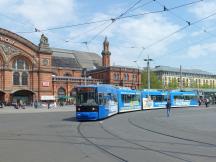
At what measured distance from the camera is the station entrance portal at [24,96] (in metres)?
81.9

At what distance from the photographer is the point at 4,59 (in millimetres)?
78688

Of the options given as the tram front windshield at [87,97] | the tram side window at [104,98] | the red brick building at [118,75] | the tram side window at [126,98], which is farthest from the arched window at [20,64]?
the tram front windshield at [87,97]

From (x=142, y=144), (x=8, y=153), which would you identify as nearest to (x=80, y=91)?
(x=142, y=144)

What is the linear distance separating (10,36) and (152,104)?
1533 inches

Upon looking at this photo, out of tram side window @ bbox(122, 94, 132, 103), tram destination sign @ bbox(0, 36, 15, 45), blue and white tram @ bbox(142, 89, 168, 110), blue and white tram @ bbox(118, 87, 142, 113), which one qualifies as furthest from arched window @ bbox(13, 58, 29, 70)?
tram side window @ bbox(122, 94, 132, 103)

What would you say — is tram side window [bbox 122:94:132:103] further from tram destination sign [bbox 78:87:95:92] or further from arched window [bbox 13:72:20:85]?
arched window [bbox 13:72:20:85]

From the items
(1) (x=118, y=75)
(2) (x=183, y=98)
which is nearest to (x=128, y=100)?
(2) (x=183, y=98)

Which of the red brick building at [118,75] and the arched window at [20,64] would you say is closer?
the arched window at [20,64]

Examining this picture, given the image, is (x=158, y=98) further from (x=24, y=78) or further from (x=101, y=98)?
(x=24, y=78)

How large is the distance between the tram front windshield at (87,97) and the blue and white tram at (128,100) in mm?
11776

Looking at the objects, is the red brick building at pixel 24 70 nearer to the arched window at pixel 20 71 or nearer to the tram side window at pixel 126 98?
the arched window at pixel 20 71

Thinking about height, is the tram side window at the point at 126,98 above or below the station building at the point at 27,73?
below

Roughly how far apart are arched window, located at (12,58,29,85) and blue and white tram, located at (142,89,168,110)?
36861mm

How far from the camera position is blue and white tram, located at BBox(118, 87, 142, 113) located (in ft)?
132
